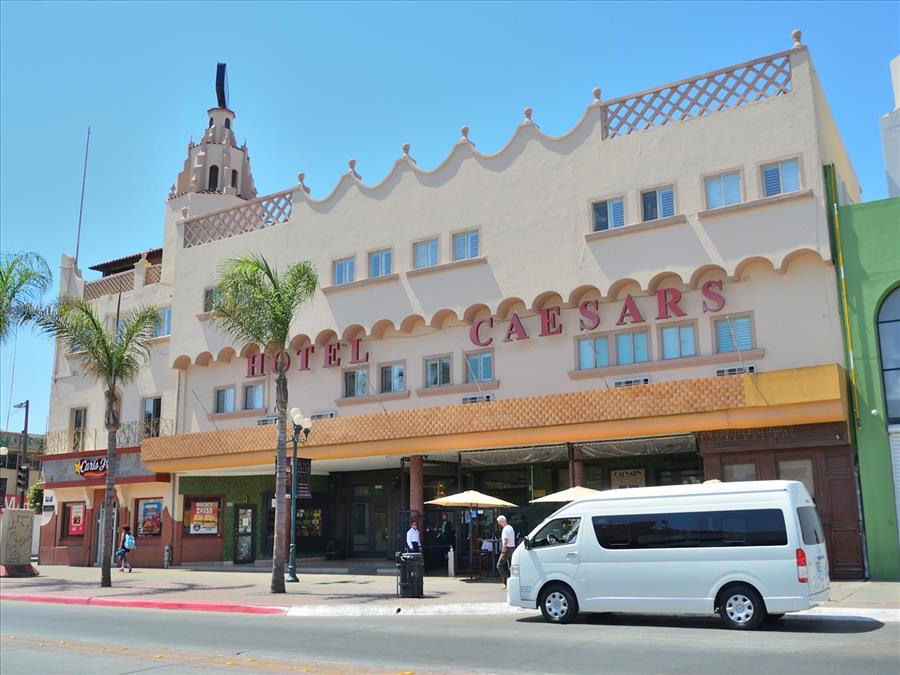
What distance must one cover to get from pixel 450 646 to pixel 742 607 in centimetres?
459

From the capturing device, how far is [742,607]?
13.3 metres

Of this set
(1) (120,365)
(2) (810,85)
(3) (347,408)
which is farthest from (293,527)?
(2) (810,85)

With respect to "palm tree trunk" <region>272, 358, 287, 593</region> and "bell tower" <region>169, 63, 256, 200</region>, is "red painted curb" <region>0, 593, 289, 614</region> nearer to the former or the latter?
"palm tree trunk" <region>272, 358, 287, 593</region>

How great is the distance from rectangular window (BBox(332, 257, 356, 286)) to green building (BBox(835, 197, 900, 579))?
15.3 meters

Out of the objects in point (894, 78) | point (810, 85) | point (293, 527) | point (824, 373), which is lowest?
point (293, 527)

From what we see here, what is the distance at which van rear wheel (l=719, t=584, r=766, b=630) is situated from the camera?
13.2 metres

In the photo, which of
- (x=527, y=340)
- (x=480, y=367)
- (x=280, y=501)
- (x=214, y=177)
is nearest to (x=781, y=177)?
(x=527, y=340)

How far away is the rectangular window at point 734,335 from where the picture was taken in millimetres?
22703

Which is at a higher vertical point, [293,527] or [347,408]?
[347,408]

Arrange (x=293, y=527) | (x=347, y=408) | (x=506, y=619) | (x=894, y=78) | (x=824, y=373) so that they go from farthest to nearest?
(x=347, y=408)
(x=894, y=78)
(x=293, y=527)
(x=824, y=373)
(x=506, y=619)

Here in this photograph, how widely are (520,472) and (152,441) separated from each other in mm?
14051

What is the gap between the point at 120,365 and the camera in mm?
27266

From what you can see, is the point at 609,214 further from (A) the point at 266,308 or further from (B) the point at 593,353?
(A) the point at 266,308

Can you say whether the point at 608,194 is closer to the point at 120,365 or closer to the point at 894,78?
the point at 894,78
